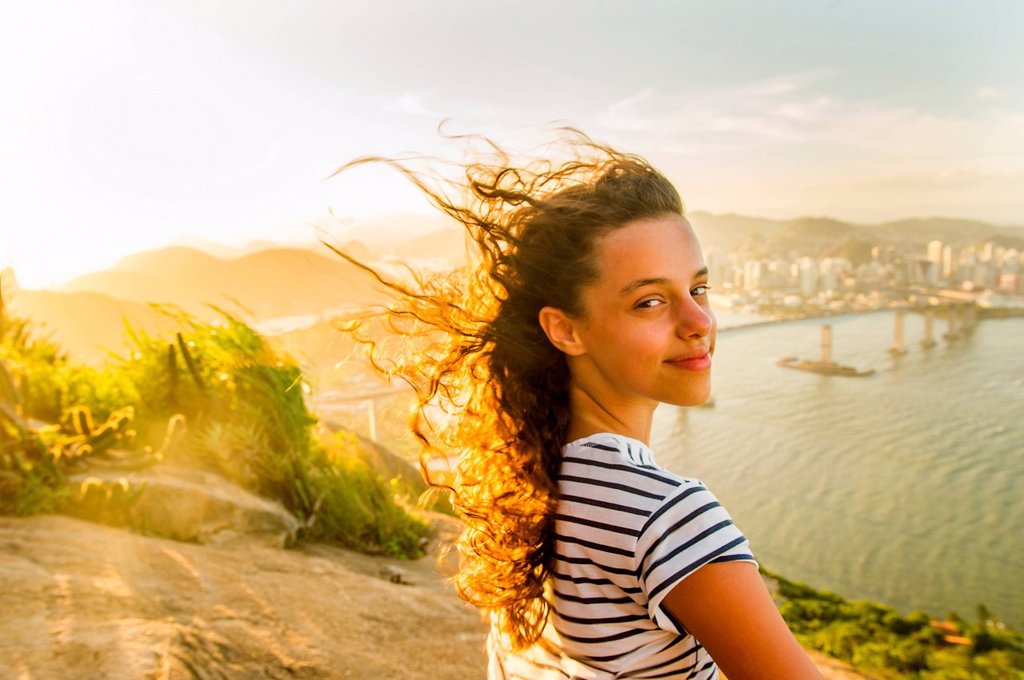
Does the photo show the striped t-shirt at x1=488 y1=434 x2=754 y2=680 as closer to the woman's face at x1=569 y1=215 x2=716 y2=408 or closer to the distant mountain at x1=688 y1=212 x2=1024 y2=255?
the woman's face at x1=569 y1=215 x2=716 y2=408

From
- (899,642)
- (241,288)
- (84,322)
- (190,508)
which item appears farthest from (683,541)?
(241,288)

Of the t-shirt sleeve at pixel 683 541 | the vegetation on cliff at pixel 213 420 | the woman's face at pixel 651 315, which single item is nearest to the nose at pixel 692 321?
the woman's face at pixel 651 315

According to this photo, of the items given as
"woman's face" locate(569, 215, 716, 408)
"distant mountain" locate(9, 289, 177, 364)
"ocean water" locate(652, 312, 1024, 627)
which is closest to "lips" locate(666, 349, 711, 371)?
"woman's face" locate(569, 215, 716, 408)

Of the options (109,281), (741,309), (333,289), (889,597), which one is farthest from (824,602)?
(741,309)

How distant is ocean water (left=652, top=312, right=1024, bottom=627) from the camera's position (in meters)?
8.87

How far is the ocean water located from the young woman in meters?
8.72

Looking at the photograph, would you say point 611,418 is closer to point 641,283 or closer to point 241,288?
point 641,283

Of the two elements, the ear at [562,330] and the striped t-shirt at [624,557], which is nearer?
the striped t-shirt at [624,557]

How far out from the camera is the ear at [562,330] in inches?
35.6

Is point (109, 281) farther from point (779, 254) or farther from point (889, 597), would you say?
point (779, 254)

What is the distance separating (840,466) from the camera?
1261 cm

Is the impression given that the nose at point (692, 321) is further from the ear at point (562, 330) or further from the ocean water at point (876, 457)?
the ocean water at point (876, 457)

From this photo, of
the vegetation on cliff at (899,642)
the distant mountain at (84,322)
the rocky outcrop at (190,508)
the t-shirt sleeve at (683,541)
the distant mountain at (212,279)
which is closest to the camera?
the t-shirt sleeve at (683,541)

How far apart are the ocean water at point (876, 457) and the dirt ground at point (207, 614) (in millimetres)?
8148
